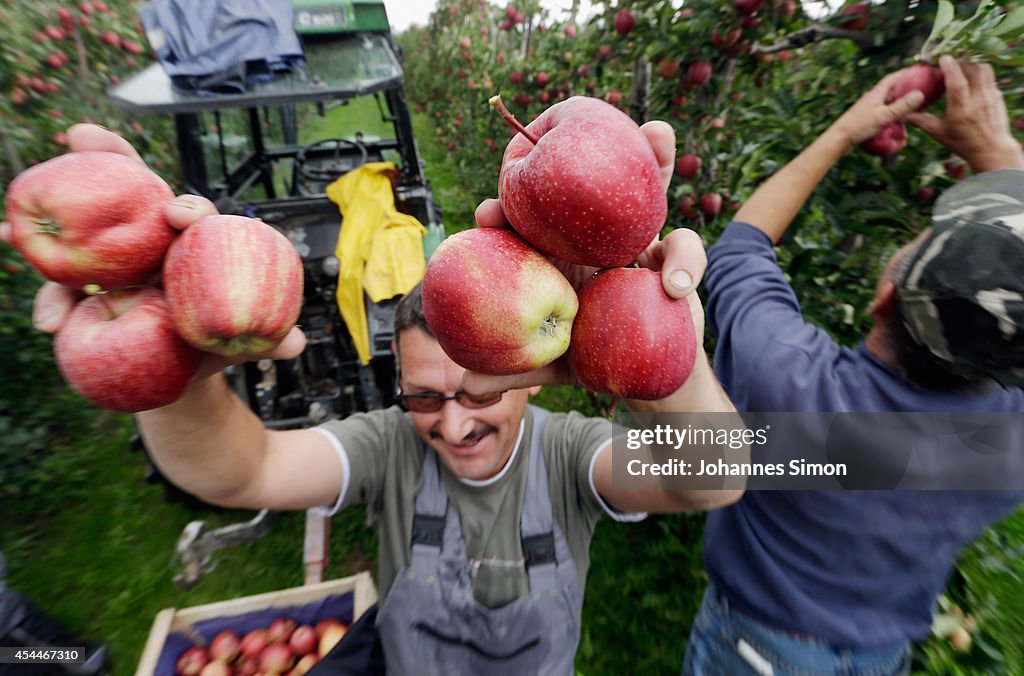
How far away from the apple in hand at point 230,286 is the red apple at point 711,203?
6.38 feet

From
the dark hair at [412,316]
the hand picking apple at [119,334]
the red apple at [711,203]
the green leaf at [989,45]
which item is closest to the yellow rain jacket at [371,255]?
the dark hair at [412,316]

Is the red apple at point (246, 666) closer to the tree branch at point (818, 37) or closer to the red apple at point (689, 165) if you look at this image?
the red apple at point (689, 165)

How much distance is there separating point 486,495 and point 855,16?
6.61 ft

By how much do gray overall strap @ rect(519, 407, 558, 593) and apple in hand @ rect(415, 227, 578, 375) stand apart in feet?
2.51

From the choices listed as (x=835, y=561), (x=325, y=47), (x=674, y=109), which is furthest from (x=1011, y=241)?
(x=325, y=47)

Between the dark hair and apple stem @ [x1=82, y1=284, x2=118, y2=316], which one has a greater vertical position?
apple stem @ [x1=82, y1=284, x2=118, y2=316]

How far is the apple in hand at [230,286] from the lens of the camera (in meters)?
0.83

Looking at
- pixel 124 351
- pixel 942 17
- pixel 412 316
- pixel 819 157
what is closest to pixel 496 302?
pixel 124 351

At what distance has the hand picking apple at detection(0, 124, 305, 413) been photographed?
832 mm

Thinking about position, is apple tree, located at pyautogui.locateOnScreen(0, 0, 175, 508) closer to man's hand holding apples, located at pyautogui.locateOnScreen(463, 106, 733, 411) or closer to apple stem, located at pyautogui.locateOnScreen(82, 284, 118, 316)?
apple stem, located at pyautogui.locateOnScreen(82, 284, 118, 316)

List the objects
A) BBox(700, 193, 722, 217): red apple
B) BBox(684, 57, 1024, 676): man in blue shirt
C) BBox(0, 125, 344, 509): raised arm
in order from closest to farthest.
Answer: BBox(0, 125, 344, 509): raised arm
BBox(684, 57, 1024, 676): man in blue shirt
BBox(700, 193, 722, 217): red apple

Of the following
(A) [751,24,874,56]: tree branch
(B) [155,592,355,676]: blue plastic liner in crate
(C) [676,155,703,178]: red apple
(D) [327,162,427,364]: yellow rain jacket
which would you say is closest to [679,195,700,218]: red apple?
(C) [676,155,703,178]: red apple

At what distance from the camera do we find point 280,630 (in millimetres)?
2162

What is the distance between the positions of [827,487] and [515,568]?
865 mm
